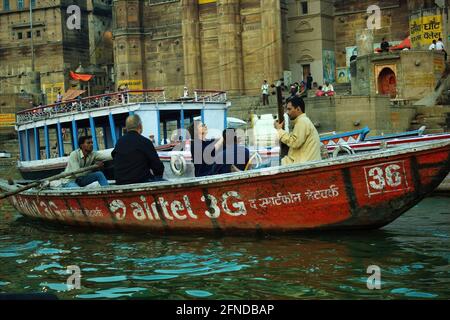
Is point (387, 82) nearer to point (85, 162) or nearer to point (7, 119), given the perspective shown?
point (85, 162)

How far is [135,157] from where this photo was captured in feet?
43.8

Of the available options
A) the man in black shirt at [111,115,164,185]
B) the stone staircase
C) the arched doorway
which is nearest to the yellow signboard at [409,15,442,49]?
the arched doorway

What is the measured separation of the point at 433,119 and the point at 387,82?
480cm

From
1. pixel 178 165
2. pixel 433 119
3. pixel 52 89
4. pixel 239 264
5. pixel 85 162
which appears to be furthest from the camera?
pixel 52 89

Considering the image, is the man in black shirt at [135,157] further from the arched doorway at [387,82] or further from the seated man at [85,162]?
the arched doorway at [387,82]

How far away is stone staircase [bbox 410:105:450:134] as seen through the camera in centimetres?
2862

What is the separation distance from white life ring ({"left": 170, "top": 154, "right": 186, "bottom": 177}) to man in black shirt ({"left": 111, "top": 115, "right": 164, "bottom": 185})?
3.66 metres

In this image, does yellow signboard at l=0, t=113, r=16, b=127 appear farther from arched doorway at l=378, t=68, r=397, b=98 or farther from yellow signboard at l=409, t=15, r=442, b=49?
yellow signboard at l=409, t=15, r=442, b=49

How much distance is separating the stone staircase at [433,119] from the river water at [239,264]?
1505 cm

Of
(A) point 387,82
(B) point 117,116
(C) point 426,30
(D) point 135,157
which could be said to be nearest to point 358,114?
(A) point 387,82

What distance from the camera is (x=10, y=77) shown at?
204ft
